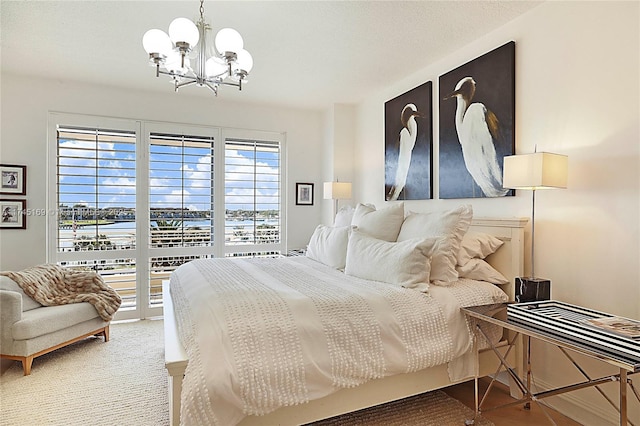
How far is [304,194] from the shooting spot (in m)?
5.05

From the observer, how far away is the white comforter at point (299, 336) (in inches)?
60.6

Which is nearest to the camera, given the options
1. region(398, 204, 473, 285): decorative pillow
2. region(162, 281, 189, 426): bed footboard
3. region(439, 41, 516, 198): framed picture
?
region(162, 281, 189, 426): bed footboard

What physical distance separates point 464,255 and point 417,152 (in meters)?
1.41

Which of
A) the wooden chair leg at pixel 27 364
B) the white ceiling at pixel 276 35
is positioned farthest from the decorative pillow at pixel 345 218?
the wooden chair leg at pixel 27 364

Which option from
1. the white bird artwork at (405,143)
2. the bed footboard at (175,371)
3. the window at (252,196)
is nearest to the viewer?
the bed footboard at (175,371)

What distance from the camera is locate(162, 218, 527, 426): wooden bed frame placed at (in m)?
1.69

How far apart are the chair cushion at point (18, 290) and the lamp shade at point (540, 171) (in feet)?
12.1

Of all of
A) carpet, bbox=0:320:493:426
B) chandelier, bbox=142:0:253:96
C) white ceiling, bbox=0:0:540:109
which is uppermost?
white ceiling, bbox=0:0:540:109

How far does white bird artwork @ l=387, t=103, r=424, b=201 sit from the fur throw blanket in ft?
9.77

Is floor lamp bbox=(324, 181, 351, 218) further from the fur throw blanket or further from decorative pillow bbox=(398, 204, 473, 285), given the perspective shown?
the fur throw blanket

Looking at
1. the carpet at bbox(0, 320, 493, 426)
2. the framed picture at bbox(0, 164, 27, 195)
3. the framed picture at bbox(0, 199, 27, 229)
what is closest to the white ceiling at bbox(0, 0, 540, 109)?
the framed picture at bbox(0, 164, 27, 195)

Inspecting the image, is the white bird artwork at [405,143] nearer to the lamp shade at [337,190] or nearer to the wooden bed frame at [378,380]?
the lamp shade at [337,190]

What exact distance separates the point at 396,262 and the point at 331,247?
84 cm

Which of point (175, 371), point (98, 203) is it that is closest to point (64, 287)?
point (98, 203)
